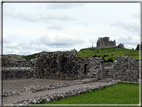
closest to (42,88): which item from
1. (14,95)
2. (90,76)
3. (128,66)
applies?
(14,95)

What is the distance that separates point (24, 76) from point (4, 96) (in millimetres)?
9862

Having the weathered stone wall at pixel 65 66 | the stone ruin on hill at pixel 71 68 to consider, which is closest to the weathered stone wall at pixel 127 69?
the stone ruin on hill at pixel 71 68

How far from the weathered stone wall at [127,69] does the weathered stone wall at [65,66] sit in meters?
1.87

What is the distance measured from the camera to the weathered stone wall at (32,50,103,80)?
17969 mm

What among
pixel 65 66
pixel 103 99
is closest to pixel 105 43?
pixel 65 66

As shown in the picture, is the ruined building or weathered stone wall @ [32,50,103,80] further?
the ruined building

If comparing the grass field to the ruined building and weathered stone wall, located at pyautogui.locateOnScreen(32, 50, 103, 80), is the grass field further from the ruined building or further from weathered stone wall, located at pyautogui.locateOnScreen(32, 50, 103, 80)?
the ruined building

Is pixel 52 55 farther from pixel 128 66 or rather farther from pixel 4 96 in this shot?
pixel 4 96

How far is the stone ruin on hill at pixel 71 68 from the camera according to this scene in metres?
16.9

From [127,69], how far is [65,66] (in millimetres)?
6236

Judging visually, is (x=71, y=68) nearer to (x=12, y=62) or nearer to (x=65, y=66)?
(x=65, y=66)

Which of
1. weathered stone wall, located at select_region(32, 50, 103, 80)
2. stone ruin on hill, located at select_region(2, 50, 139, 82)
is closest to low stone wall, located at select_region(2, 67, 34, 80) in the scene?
stone ruin on hill, located at select_region(2, 50, 139, 82)

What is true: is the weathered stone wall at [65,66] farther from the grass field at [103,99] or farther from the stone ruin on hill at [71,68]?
the grass field at [103,99]

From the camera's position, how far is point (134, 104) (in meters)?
7.93
